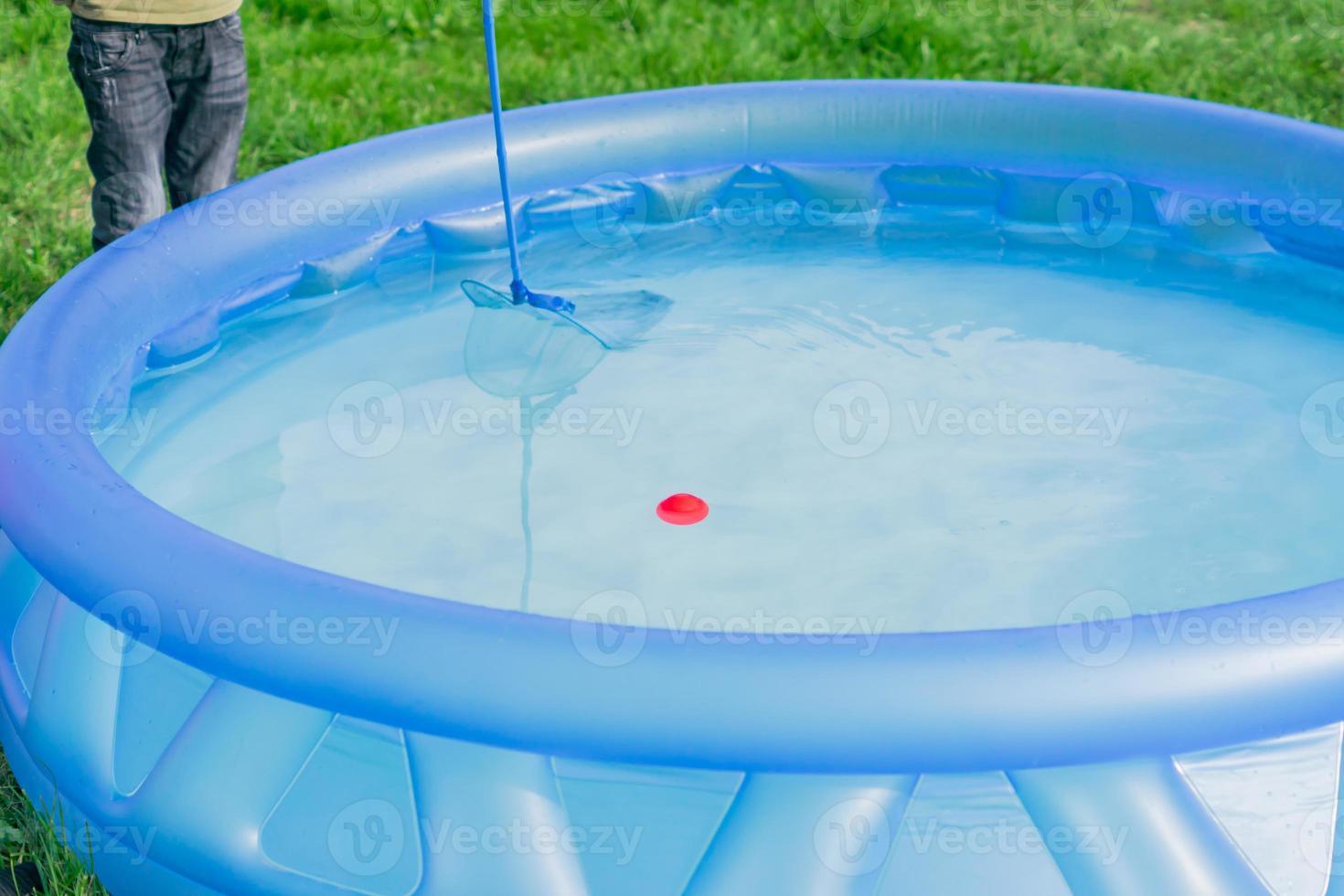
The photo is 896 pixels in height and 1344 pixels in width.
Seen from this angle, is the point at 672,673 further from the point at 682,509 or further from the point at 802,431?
the point at 802,431

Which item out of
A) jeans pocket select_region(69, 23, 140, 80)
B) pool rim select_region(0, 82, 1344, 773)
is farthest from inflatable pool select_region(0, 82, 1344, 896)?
jeans pocket select_region(69, 23, 140, 80)

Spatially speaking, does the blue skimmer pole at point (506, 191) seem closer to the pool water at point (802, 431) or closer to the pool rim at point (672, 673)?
the pool water at point (802, 431)

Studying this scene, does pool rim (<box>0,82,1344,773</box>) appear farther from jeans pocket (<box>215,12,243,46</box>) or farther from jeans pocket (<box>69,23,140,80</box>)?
jeans pocket (<box>215,12,243,46</box>)

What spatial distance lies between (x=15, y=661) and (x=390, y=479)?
2.73ft

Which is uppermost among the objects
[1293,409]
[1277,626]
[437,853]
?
[1277,626]

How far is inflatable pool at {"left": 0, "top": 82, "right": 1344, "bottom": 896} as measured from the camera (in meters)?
1.73

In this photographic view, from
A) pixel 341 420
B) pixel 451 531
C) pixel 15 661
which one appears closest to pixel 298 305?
pixel 341 420

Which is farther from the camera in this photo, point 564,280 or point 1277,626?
point 564,280

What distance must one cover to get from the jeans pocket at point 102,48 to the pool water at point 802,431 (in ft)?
2.03

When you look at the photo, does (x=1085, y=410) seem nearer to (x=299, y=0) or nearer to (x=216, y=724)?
(x=216, y=724)

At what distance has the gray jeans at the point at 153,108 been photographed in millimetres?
3041

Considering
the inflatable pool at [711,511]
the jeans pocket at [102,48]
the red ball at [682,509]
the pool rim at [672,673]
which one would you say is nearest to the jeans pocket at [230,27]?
the jeans pocket at [102,48]

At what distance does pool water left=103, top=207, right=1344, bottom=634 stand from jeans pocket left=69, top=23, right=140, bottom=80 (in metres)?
0.62

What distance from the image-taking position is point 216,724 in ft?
6.39
